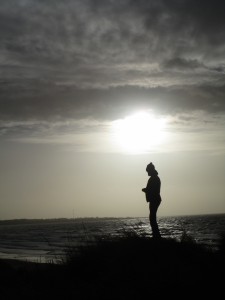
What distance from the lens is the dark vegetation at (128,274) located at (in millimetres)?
7027

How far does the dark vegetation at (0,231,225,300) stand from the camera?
7.03 metres

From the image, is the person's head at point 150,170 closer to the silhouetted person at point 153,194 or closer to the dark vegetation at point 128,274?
the silhouetted person at point 153,194

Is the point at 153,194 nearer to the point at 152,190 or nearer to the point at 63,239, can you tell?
the point at 152,190

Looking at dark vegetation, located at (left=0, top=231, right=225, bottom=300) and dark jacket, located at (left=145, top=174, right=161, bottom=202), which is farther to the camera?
dark jacket, located at (left=145, top=174, right=161, bottom=202)

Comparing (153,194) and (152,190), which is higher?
(152,190)

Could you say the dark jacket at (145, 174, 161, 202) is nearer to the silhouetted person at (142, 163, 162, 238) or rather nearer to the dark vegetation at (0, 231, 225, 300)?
the silhouetted person at (142, 163, 162, 238)

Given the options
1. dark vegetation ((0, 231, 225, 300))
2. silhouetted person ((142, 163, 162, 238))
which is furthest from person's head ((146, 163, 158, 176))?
dark vegetation ((0, 231, 225, 300))

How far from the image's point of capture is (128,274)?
26.7 feet

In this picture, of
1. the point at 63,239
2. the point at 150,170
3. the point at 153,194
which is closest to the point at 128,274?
the point at 153,194

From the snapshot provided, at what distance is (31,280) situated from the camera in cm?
957

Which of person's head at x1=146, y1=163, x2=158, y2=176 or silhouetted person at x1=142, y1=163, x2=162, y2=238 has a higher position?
person's head at x1=146, y1=163, x2=158, y2=176

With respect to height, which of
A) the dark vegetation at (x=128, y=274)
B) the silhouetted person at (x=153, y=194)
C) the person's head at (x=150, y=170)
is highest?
the person's head at (x=150, y=170)

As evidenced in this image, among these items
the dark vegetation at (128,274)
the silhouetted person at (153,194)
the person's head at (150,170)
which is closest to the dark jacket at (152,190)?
the silhouetted person at (153,194)

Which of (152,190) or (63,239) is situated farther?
(63,239)
